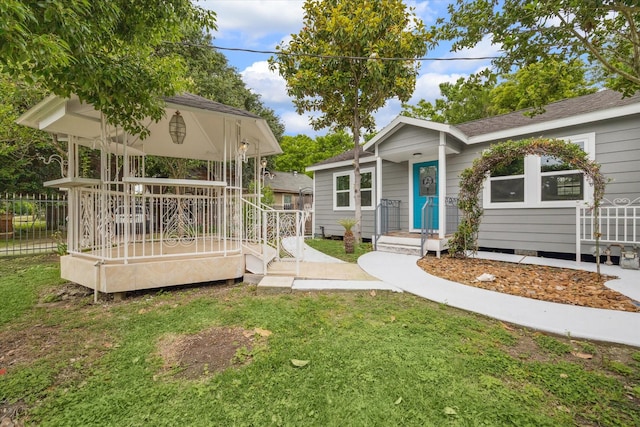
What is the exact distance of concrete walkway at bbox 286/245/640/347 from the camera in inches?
115

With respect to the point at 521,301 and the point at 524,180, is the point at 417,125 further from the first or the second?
the point at 521,301

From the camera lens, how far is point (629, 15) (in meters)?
2.80

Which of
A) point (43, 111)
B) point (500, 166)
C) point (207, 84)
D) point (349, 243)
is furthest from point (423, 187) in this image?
point (207, 84)

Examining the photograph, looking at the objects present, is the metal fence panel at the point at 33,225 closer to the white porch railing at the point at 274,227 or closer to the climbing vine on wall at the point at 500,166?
the white porch railing at the point at 274,227

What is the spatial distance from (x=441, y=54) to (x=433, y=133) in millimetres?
1777

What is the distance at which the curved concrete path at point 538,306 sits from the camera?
2900 mm

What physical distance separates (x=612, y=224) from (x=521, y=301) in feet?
12.9

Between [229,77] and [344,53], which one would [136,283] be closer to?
[344,53]

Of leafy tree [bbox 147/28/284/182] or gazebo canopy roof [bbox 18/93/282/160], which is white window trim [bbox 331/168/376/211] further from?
leafy tree [bbox 147/28/284/182]

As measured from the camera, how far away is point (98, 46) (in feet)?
9.70

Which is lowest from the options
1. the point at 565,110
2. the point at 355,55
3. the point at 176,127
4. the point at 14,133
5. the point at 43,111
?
the point at 176,127

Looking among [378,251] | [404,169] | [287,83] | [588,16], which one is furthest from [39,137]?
[588,16]

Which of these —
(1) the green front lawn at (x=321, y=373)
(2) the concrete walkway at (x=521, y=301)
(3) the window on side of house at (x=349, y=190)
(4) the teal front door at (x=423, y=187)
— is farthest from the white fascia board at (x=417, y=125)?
(1) the green front lawn at (x=321, y=373)

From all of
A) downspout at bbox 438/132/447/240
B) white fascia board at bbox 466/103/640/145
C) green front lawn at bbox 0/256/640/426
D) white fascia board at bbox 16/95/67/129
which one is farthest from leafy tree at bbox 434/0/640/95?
white fascia board at bbox 16/95/67/129
